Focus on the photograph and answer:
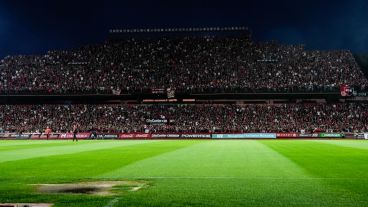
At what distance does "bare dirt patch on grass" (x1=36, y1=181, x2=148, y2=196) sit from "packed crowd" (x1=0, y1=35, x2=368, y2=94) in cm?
6328

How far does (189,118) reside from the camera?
231ft

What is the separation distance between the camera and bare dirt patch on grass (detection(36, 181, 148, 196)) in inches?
420

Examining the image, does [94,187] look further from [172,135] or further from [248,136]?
[172,135]

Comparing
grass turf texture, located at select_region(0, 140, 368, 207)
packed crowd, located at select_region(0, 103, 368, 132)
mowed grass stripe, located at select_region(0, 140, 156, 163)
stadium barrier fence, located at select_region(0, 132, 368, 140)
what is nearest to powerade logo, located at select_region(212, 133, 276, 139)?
stadium barrier fence, located at select_region(0, 132, 368, 140)

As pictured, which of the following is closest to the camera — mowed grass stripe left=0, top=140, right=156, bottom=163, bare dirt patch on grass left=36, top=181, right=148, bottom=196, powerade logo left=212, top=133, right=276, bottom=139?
bare dirt patch on grass left=36, top=181, right=148, bottom=196

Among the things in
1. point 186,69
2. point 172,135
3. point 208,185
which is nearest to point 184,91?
point 186,69

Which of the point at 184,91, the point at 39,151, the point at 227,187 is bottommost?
the point at 227,187

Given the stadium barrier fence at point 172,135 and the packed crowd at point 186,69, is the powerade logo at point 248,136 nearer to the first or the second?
the stadium barrier fence at point 172,135

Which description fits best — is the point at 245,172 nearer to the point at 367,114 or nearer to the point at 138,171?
the point at 138,171

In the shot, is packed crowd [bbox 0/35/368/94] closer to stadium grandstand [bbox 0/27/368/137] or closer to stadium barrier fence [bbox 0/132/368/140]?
stadium grandstand [bbox 0/27/368/137]

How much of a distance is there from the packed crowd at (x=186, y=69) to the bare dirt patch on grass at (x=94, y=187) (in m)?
63.3

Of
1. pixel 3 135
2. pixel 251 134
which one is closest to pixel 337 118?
pixel 251 134

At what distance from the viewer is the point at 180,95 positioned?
76250mm

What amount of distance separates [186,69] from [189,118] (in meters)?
11.2
